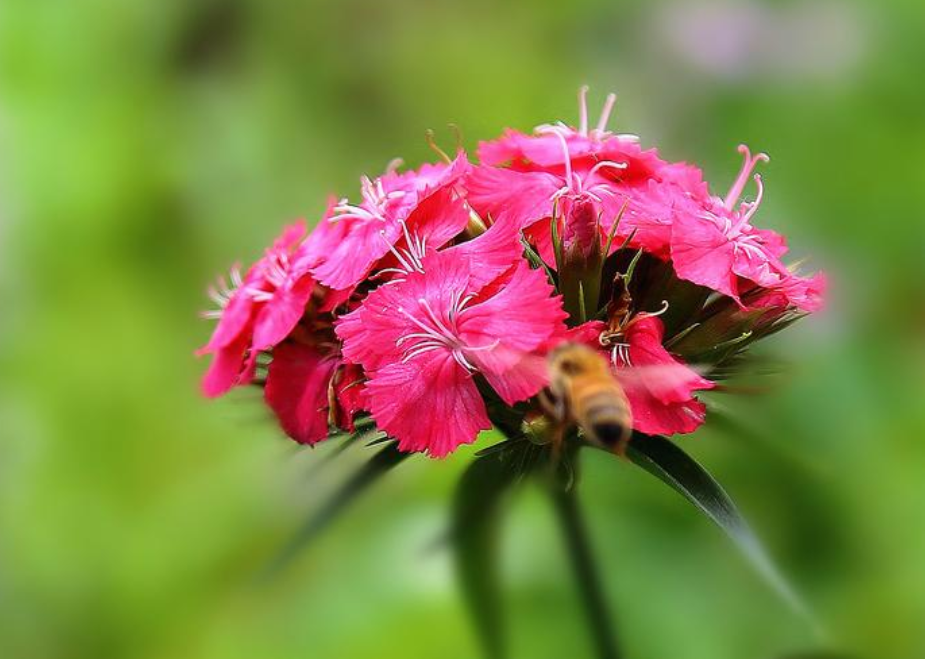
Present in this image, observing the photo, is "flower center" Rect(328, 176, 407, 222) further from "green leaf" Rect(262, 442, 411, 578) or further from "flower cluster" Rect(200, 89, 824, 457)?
"green leaf" Rect(262, 442, 411, 578)

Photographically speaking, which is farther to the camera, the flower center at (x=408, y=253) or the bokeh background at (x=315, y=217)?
the bokeh background at (x=315, y=217)

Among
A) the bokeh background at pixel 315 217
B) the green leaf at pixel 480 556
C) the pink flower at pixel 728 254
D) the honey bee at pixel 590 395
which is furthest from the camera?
the bokeh background at pixel 315 217

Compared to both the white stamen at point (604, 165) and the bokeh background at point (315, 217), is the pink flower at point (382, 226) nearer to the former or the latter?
the white stamen at point (604, 165)

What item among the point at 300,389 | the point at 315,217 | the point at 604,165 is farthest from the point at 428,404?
the point at 315,217

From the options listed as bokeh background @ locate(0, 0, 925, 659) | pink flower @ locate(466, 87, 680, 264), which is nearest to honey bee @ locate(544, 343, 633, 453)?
pink flower @ locate(466, 87, 680, 264)

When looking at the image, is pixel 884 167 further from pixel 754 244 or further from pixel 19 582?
pixel 19 582

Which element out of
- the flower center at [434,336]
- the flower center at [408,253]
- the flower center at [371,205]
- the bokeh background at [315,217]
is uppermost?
the flower center at [371,205]

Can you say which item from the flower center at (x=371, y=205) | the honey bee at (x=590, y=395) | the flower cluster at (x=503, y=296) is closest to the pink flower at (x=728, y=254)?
the flower cluster at (x=503, y=296)

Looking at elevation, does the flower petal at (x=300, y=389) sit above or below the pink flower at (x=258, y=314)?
below

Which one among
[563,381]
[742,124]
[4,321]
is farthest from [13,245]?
[563,381]
